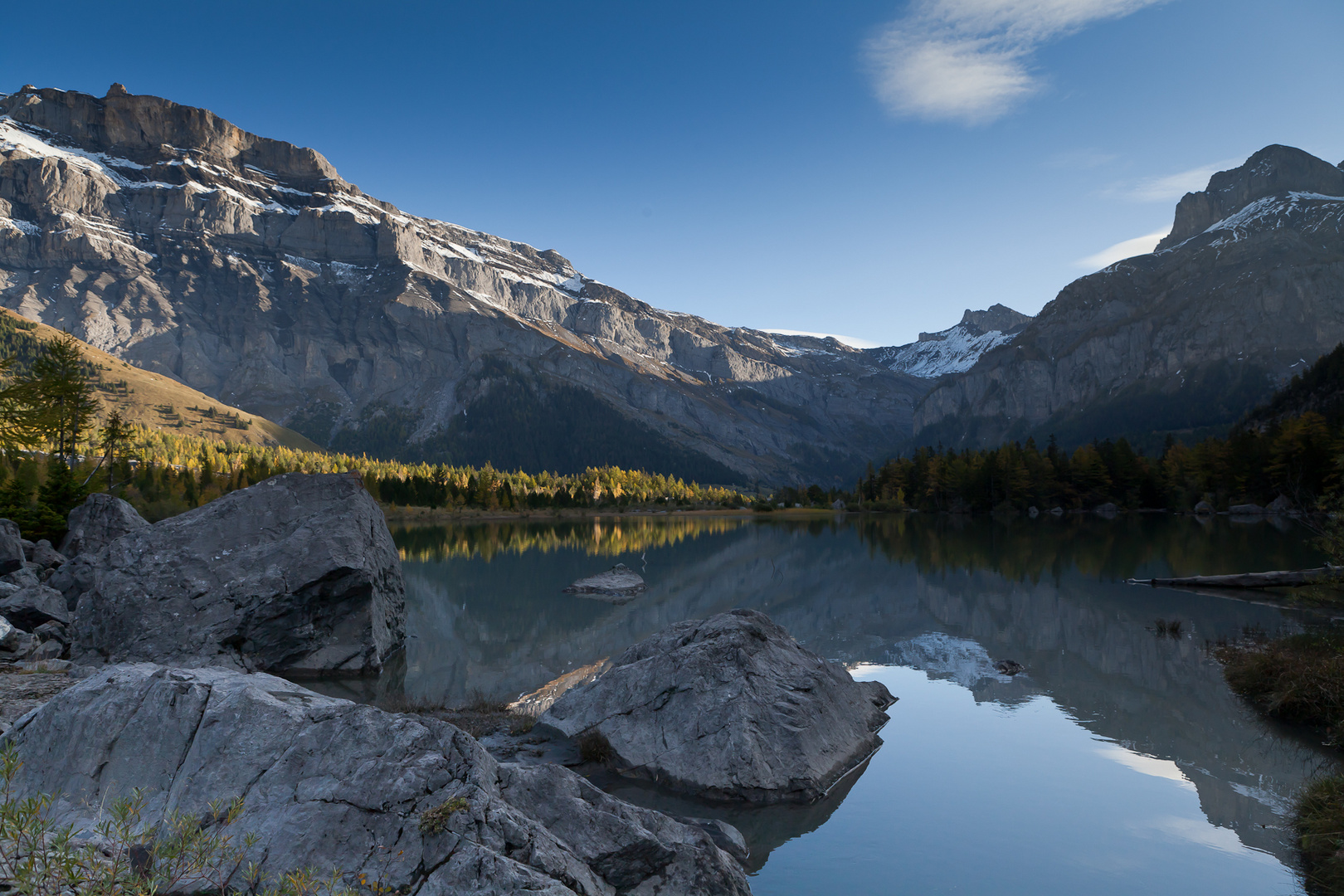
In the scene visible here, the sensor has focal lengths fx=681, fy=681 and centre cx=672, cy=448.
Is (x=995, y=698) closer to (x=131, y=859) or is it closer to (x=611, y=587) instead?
(x=131, y=859)

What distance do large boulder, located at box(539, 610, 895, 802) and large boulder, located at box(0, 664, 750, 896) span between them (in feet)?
14.7

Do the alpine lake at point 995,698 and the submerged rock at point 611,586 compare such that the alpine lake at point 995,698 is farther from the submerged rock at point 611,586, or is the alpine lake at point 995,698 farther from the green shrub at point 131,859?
the green shrub at point 131,859

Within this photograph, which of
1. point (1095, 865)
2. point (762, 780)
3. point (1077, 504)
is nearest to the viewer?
point (1095, 865)

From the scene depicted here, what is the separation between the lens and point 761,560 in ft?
211

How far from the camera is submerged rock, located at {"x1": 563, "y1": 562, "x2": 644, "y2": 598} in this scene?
4281 cm

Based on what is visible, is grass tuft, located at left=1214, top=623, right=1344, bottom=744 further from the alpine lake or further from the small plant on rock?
the small plant on rock

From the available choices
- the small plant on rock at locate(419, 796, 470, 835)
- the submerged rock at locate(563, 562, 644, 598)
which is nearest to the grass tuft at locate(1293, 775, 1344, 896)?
the small plant on rock at locate(419, 796, 470, 835)

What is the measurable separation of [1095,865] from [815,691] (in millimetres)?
6044

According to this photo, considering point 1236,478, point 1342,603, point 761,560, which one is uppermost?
point 1236,478

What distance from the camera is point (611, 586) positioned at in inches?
1720

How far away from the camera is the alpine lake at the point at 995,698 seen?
1117cm

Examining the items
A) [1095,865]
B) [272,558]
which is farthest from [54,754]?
[272,558]

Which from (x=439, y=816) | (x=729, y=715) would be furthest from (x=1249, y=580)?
(x=439, y=816)

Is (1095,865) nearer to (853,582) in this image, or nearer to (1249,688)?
(1249,688)
